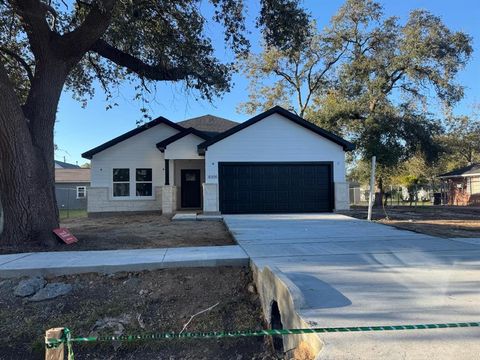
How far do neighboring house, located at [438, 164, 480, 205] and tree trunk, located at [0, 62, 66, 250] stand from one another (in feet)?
107

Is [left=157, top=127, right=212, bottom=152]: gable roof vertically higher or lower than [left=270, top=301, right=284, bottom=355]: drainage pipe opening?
higher

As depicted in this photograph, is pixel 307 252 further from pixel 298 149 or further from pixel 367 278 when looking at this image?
pixel 298 149

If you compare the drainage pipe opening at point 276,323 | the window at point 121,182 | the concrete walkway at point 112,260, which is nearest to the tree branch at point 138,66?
the concrete walkway at point 112,260

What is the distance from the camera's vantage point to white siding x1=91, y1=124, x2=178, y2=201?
21.0 m

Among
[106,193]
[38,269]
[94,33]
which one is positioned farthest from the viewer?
[106,193]

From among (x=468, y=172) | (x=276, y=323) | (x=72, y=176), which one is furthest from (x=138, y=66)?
(x=72, y=176)

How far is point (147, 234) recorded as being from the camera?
12.3m

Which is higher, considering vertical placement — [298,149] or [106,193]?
[298,149]

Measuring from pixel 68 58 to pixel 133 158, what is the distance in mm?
10862

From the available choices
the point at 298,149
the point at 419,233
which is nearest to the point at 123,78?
the point at 298,149

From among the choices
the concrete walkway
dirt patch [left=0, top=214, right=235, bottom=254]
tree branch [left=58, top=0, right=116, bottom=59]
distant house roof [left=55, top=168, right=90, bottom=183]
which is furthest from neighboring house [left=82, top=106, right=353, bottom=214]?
distant house roof [left=55, top=168, right=90, bottom=183]

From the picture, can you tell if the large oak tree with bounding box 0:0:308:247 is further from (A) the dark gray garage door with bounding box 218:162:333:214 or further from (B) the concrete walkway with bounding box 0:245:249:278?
(A) the dark gray garage door with bounding box 218:162:333:214

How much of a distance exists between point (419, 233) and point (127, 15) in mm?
9864

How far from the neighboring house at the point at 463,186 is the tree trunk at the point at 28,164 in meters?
32.7
